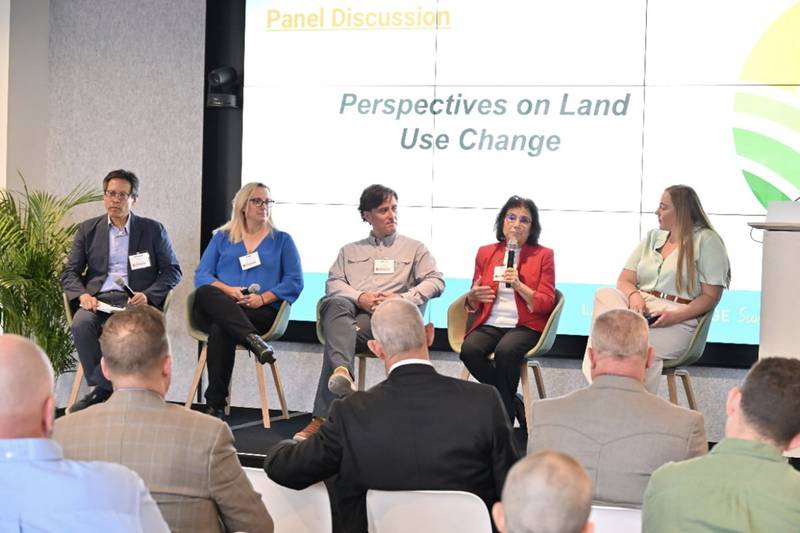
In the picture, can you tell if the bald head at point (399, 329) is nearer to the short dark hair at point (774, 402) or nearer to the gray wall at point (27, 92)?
the short dark hair at point (774, 402)

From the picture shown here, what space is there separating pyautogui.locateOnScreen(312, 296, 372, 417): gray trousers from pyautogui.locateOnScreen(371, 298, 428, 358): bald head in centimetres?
273

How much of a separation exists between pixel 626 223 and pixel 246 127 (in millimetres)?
2581

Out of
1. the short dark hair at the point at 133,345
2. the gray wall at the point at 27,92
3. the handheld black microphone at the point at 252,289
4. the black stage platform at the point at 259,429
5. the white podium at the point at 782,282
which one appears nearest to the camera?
the short dark hair at the point at 133,345

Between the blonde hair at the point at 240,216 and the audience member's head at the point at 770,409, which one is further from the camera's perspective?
the blonde hair at the point at 240,216

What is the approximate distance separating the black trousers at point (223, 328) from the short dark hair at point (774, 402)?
4.19 meters

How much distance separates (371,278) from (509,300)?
0.84 meters

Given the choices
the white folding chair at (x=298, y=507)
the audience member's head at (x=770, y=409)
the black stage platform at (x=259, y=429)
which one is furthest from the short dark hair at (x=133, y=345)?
the black stage platform at (x=259, y=429)

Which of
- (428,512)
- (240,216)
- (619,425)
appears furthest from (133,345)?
(240,216)

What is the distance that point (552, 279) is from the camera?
616 cm

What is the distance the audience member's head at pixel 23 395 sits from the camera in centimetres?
207

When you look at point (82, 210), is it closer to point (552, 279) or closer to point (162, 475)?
point (552, 279)

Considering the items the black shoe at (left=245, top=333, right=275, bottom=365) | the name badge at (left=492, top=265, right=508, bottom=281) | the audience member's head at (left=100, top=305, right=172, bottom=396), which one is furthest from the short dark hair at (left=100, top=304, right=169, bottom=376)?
the black shoe at (left=245, top=333, right=275, bottom=365)

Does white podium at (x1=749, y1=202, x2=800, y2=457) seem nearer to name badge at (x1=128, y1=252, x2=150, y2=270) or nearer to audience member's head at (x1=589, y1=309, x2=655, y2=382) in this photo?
audience member's head at (x1=589, y1=309, x2=655, y2=382)

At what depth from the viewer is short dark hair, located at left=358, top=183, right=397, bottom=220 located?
6441 mm
